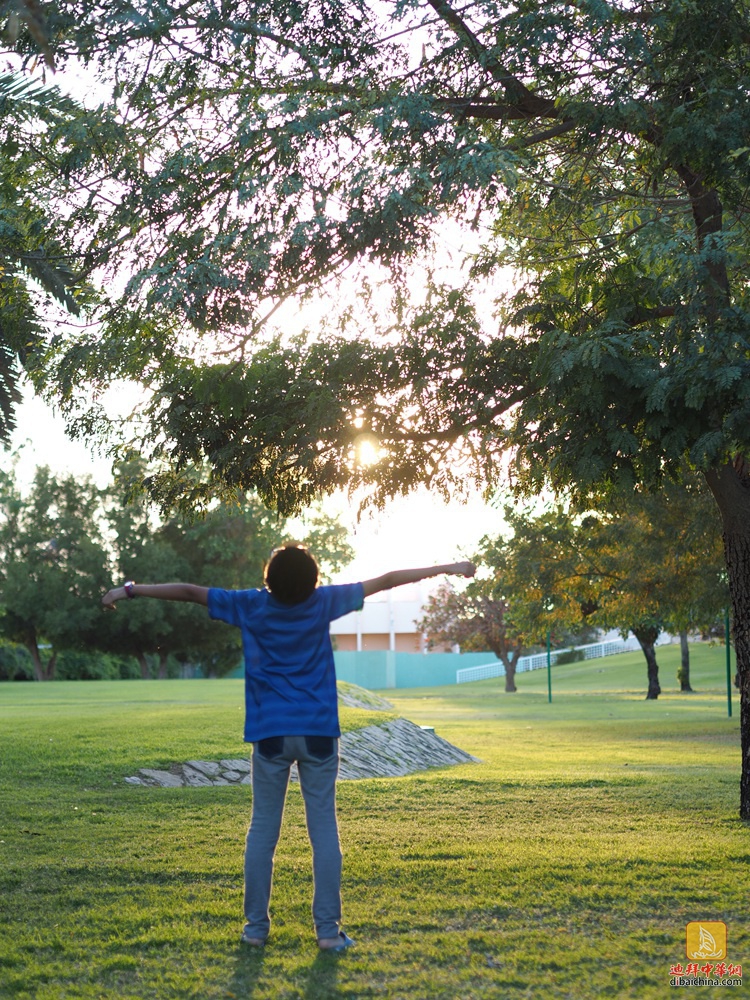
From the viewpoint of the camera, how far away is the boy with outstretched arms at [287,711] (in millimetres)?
5281

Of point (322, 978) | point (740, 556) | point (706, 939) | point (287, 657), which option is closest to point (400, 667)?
point (740, 556)

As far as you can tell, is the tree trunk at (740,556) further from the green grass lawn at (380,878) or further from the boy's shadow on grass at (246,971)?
the boy's shadow on grass at (246,971)

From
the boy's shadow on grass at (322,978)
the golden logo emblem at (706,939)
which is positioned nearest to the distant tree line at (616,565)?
the golden logo emblem at (706,939)

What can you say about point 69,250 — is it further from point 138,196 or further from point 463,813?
point 463,813

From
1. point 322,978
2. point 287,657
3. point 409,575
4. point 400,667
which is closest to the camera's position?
point 322,978

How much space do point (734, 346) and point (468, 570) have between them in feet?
10.6

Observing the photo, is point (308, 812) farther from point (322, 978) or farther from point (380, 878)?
point (380, 878)

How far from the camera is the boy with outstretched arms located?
5.28 meters

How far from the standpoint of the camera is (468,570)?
5.50 meters

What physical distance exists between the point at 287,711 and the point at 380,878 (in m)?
2.42

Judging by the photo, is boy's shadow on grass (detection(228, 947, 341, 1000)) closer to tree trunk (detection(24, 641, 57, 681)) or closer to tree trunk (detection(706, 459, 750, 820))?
tree trunk (detection(706, 459, 750, 820))

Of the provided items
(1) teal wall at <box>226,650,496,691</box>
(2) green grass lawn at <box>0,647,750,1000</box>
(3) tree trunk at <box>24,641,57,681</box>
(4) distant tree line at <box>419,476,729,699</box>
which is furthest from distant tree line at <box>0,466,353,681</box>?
(2) green grass lawn at <box>0,647,750,1000</box>

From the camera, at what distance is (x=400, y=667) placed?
66.3m

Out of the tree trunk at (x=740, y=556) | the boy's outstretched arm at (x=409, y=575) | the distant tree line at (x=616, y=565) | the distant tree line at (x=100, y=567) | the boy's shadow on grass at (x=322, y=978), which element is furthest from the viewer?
the distant tree line at (x=100, y=567)
